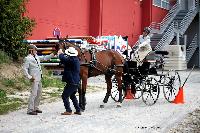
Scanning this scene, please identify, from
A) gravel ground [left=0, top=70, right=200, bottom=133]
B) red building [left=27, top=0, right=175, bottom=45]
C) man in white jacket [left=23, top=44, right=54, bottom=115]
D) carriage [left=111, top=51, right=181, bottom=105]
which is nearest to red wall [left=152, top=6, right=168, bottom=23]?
red building [left=27, top=0, right=175, bottom=45]

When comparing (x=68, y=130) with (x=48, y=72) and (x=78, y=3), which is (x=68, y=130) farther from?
(x=78, y=3)

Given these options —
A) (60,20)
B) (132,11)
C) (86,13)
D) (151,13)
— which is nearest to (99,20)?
(86,13)

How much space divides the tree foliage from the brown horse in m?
6.76

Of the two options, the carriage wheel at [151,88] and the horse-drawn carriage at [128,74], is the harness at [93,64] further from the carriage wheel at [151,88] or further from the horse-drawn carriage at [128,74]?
the carriage wheel at [151,88]

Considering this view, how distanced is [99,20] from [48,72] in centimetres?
919

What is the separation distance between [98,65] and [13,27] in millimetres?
7443

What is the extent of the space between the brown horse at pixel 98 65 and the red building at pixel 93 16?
35.3 feet

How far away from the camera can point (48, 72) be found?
23688 millimetres

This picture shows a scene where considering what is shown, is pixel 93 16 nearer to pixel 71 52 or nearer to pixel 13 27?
pixel 13 27

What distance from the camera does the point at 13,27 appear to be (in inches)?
811

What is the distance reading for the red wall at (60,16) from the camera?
1014 inches

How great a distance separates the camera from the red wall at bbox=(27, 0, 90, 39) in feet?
84.5

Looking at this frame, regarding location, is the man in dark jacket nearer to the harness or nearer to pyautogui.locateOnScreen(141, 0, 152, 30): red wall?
the harness

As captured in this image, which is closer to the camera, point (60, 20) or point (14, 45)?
point (14, 45)
